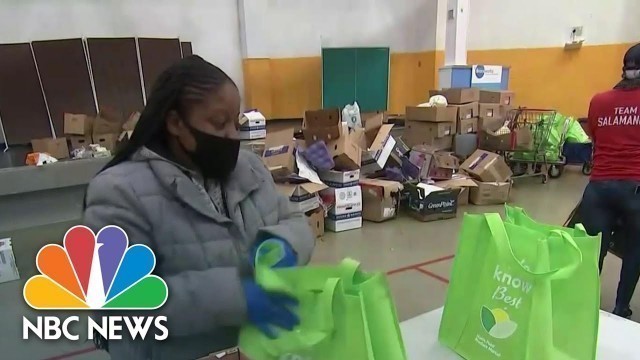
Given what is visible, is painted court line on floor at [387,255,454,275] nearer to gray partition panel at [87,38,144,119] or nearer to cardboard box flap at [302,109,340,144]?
cardboard box flap at [302,109,340,144]

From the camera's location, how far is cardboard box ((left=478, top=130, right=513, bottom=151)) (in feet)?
19.2

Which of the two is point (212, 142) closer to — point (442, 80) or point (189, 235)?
point (189, 235)

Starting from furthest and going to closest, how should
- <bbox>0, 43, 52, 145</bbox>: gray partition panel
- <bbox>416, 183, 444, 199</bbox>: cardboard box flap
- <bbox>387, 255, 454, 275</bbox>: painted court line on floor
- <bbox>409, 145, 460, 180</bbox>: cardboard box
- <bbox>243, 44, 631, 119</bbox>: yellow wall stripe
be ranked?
<bbox>243, 44, 631, 119</bbox>: yellow wall stripe < <bbox>409, 145, 460, 180</bbox>: cardboard box < <bbox>0, 43, 52, 145</bbox>: gray partition panel < <bbox>416, 183, 444, 199</bbox>: cardboard box flap < <bbox>387, 255, 454, 275</bbox>: painted court line on floor

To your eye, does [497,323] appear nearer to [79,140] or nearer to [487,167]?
[487,167]

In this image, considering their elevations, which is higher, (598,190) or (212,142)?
(212,142)

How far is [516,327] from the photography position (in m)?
1.02

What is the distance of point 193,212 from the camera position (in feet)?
3.80

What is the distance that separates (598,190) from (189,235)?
2249 mm

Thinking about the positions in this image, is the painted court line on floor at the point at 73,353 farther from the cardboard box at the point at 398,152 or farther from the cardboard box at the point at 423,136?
the cardboard box at the point at 423,136

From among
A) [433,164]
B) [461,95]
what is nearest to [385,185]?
[433,164]

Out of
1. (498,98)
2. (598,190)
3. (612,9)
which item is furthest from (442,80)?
(598,190)

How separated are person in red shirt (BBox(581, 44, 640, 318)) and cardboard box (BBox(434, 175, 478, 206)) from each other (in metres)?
2.24

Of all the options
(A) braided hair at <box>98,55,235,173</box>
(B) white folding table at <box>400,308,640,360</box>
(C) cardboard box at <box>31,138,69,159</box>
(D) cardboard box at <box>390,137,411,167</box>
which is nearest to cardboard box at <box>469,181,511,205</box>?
(D) cardboard box at <box>390,137,411,167</box>

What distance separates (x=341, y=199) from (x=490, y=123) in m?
2.58
